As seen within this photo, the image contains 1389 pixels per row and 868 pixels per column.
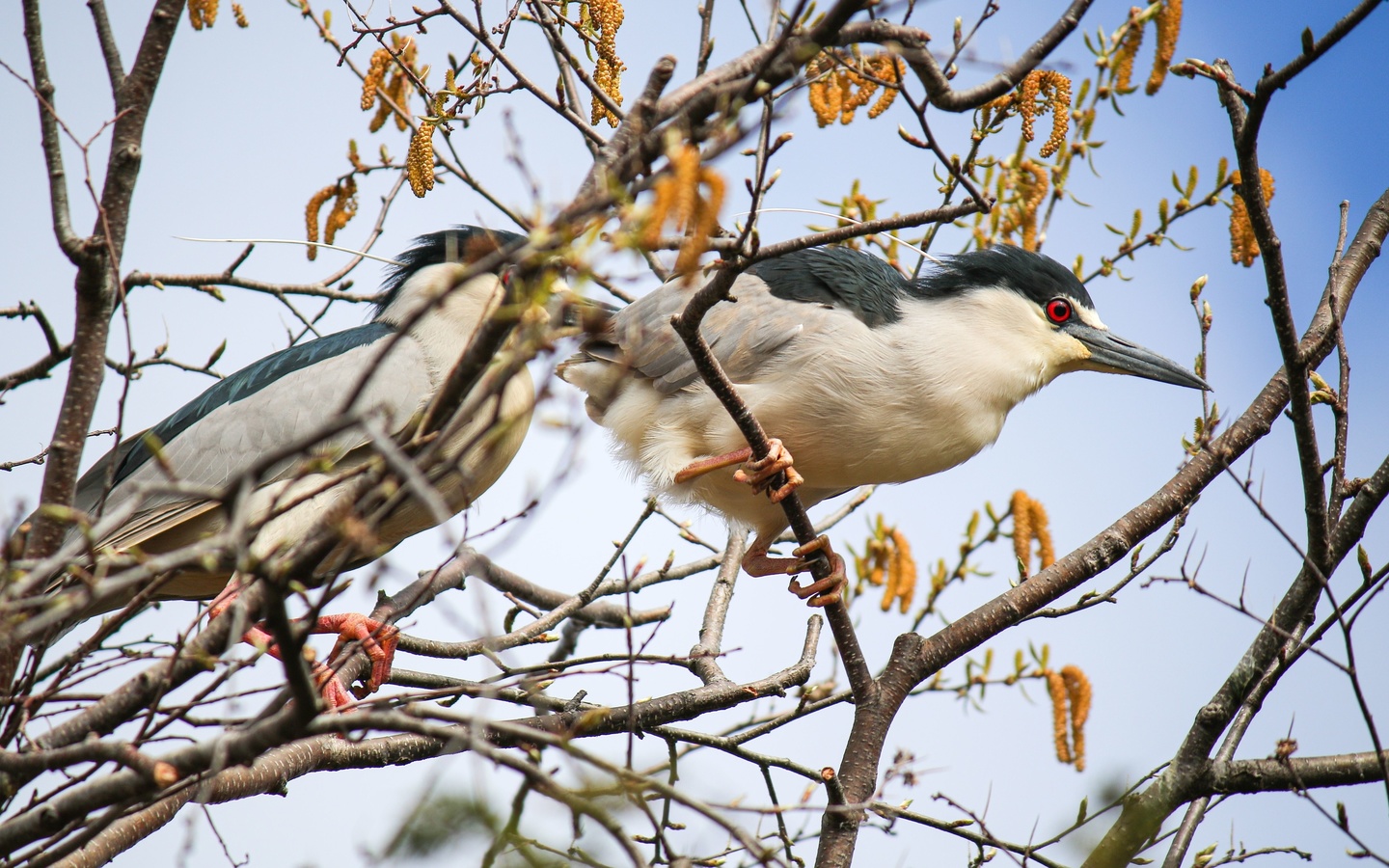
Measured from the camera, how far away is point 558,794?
1.37m

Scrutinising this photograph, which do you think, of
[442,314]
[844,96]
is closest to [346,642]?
[442,314]

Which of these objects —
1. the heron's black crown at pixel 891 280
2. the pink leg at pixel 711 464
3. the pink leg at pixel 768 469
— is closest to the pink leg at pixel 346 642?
the pink leg at pixel 711 464

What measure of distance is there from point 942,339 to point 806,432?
562mm

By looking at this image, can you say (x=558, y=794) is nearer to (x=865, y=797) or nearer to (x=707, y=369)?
(x=707, y=369)

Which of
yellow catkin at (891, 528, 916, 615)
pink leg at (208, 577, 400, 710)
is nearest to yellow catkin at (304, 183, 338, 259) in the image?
pink leg at (208, 577, 400, 710)

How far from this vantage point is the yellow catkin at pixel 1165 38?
11.7ft

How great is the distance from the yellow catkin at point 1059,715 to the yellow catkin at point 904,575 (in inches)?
21.3

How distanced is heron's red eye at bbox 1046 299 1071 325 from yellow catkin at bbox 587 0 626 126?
164cm

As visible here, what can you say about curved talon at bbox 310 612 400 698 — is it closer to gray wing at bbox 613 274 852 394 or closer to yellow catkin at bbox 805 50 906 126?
gray wing at bbox 613 274 852 394

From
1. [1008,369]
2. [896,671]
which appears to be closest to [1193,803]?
[896,671]

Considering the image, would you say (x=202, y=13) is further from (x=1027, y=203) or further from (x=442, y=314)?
(x=1027, y=203)

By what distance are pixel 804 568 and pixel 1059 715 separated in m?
0.92

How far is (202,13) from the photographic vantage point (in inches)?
125

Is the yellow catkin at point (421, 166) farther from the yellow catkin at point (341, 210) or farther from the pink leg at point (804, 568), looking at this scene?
the pink leg at point (804, 568)
